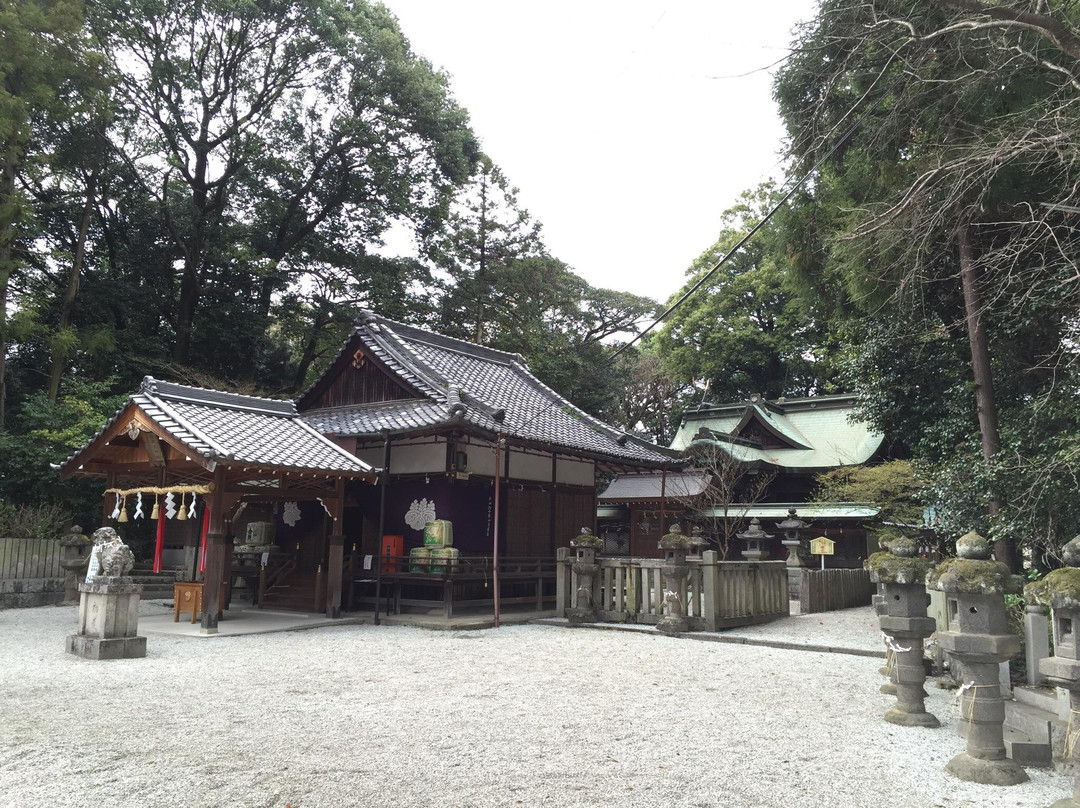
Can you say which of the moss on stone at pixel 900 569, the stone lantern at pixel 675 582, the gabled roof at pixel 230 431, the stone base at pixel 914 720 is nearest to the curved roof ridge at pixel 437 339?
the gabled roof at pixel 230 431

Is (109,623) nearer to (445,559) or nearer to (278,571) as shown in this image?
(445,559)

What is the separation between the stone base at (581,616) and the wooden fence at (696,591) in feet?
0.74

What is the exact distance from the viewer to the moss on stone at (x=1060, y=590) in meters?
4.09

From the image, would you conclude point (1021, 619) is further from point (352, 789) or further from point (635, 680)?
point (352, 789)

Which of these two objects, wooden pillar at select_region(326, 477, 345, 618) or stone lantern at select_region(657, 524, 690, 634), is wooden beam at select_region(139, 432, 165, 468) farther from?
stone lantern at select_region(657, 524, 690, 634)

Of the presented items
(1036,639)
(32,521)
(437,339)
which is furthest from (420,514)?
(1036,639)

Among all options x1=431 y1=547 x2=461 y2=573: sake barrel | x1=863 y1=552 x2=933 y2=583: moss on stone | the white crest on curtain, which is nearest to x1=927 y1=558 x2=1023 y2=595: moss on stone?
x1=863 y1=552 x2=933 y2=583: moss on stone

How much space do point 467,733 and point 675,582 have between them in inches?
254

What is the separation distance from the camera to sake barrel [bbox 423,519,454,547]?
13164 mm

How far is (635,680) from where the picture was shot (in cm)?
761

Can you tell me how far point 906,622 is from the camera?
18.4 feet

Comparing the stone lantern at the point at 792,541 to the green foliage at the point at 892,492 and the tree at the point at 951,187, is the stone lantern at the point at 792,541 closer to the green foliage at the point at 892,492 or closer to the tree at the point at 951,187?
the green foliage at the point at 892,492

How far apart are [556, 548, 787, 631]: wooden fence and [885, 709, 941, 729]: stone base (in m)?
5.44

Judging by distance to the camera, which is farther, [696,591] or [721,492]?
[721,492]
